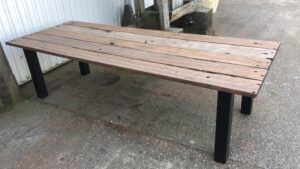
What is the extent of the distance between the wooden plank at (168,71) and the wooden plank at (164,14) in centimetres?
143

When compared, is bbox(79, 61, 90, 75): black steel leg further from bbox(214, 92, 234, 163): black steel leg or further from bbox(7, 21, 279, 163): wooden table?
bbox(214, 92, 234, 163): black steel leg

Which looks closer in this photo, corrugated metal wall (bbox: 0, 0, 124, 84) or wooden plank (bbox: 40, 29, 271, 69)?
wooden plank (bbox: 40, 29, 271, 69)

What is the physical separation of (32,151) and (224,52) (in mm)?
1573

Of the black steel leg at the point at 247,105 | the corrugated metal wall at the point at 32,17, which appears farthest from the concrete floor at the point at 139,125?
the corrugated metal wall at the point at 32,17

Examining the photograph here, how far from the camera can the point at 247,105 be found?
7.50 ft

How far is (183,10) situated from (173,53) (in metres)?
2.07

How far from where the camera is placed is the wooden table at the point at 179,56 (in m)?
1.63

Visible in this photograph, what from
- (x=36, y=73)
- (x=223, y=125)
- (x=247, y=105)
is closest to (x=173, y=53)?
(x=223, y=125)

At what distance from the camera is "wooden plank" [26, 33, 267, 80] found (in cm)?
166

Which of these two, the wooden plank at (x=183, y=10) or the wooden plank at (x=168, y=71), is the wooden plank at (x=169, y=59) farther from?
the wooden plank at (x=183, y=10)

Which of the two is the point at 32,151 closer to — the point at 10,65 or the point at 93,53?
the point at 93,53

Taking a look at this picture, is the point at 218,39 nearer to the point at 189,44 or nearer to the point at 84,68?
the point at 189,44

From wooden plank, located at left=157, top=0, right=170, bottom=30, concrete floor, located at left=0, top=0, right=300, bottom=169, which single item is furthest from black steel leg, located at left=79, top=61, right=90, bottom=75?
wooden plank, located at left=157, top=0, right=170, bottom=30

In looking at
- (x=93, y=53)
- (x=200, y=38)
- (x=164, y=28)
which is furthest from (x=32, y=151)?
(x=164, y=28)
